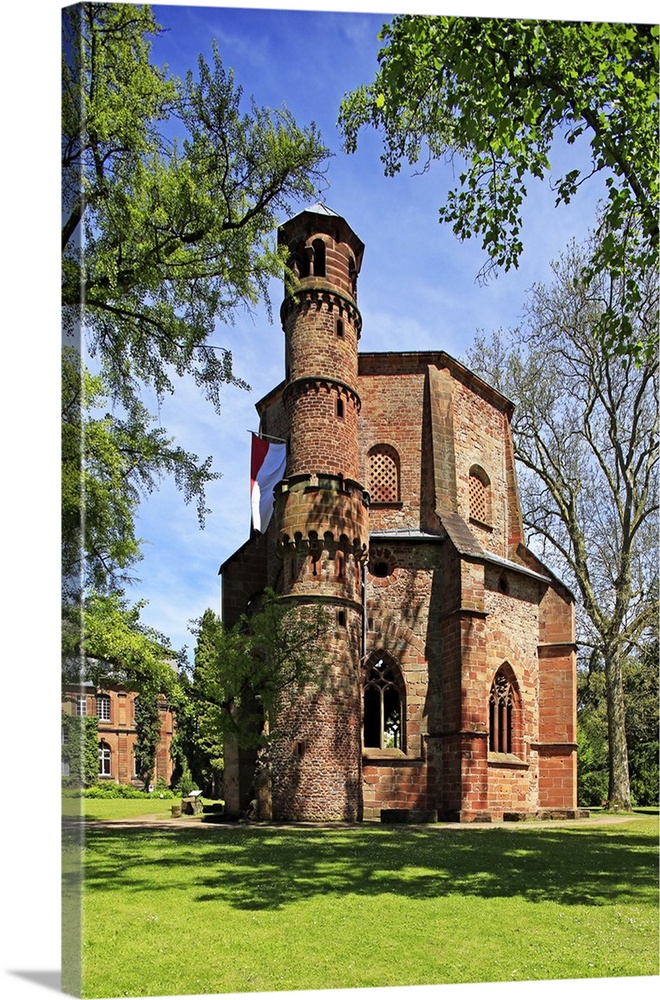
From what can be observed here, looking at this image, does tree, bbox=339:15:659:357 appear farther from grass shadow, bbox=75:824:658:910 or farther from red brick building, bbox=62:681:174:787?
red brick building, bbox=62:681:174:787

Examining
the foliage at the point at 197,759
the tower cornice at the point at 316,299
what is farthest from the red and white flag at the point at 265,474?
the foliage at the point at 197,759

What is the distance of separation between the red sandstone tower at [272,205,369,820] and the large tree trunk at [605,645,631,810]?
4.82m

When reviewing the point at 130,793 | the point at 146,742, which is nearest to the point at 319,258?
the point at 130,793

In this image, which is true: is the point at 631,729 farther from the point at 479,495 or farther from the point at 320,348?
the point at 320,348

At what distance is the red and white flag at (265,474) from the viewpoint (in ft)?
59.0

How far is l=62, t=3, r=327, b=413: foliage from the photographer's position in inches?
259

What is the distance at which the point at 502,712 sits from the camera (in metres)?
20.1

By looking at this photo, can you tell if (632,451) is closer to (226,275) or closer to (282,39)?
(226,275)

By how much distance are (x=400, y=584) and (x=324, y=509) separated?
3065 millimetres

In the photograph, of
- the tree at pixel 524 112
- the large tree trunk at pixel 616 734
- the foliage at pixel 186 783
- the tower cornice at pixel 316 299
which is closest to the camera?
the tree at pixel 524 112

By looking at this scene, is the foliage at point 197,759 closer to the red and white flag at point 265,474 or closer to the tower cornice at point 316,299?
the red and white flag at point 265,474

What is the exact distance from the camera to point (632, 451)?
1223 cm

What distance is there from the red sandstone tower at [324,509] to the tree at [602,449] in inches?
153
